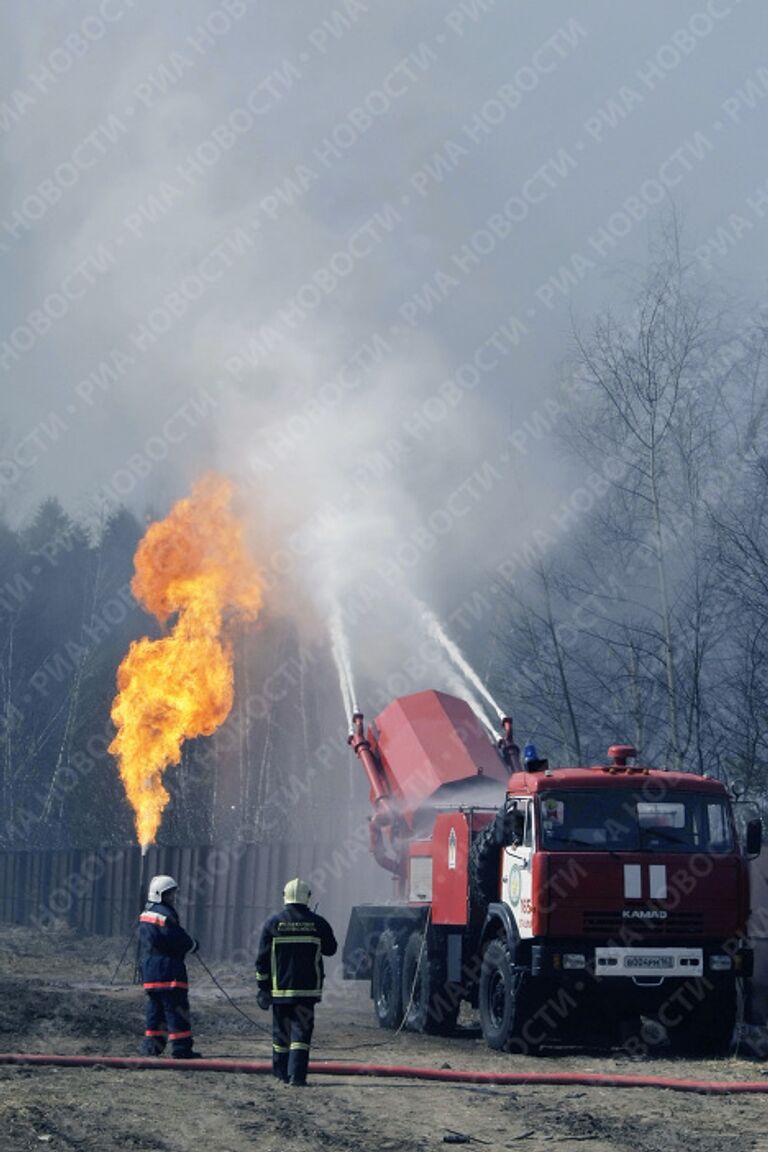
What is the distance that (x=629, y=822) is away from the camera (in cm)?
1502

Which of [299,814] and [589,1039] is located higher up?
[299,814]

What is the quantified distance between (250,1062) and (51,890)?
101 feet

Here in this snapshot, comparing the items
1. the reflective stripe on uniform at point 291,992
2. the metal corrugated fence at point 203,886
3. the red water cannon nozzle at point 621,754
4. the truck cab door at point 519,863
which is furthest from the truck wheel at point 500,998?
the metal corrugated fence at point 203,886

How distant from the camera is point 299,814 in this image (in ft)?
157

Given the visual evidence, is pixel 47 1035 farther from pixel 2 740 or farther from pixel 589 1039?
pixel 2 740

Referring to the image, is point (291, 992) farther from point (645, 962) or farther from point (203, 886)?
point (203, 886)

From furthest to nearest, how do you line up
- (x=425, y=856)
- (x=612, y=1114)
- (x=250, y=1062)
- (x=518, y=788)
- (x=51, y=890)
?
(x=51, y=890) < (x=425, y=856) < (x=518, y=788) < (x=250, y=1062) < (x=612, y=1114)

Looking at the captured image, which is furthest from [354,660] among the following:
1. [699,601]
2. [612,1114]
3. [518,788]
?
[612,1114]

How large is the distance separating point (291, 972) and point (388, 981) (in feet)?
22.2

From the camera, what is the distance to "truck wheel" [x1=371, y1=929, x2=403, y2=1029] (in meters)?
18.5

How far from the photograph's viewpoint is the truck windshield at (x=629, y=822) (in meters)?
14.9

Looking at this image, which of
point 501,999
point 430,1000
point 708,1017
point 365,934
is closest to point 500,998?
point 501,999

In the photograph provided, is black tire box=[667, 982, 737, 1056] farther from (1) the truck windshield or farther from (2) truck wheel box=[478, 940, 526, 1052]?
(2) truck wheel box=[478, 940, 526, 1052]

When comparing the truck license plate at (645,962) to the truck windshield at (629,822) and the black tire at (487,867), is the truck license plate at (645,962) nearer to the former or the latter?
the truck windshield at (629,822)
